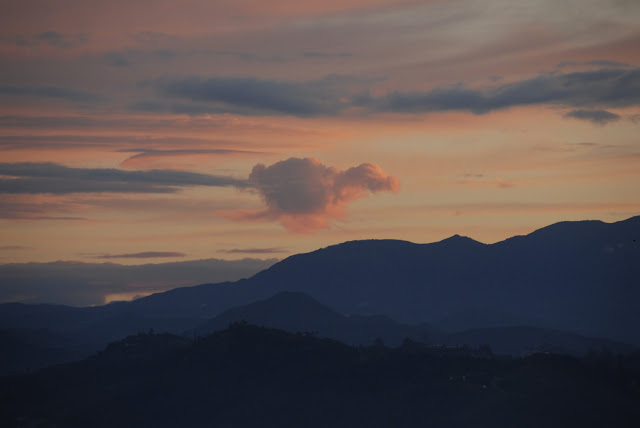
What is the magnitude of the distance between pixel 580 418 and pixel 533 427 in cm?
1190

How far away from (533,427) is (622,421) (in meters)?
21.6

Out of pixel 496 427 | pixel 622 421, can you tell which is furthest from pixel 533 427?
pixel 622 421

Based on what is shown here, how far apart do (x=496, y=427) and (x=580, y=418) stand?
2010 centimetres

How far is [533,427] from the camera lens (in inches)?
7785

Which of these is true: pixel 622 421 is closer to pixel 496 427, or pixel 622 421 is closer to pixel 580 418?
pixel 580 418

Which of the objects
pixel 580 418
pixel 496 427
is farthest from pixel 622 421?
pixel 496 427

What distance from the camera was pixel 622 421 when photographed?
654 feet

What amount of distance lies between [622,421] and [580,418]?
9902mm

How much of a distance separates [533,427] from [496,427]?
8.52 metres

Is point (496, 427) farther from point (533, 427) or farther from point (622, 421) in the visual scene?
point (622, 421)

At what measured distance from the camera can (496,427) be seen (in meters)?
199
